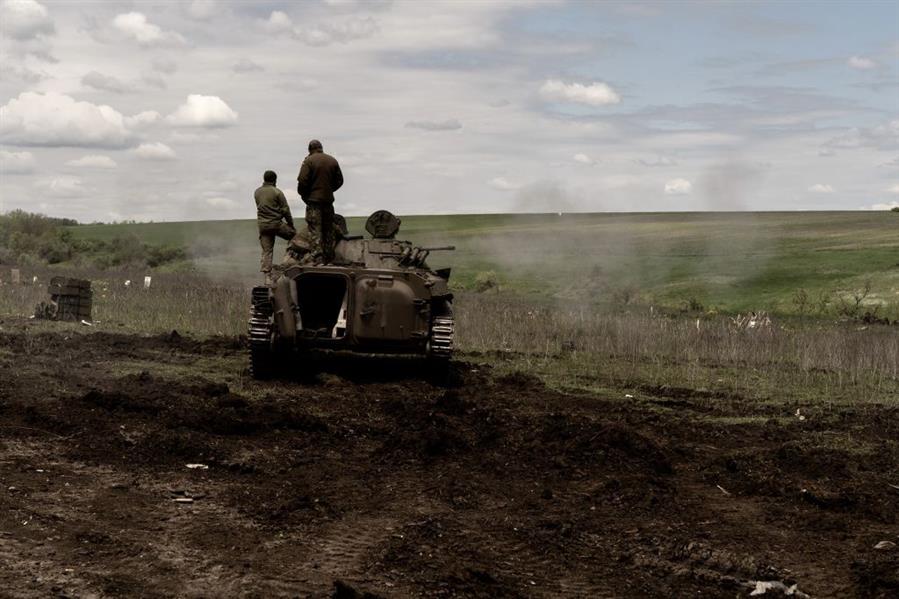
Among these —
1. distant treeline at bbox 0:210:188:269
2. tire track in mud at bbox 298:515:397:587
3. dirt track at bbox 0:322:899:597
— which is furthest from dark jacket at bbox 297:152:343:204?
distant treeline at bbox 0:210:188:269

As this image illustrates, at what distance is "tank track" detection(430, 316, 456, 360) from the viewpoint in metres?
15.0

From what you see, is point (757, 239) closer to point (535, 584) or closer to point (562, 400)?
point (562, 400)

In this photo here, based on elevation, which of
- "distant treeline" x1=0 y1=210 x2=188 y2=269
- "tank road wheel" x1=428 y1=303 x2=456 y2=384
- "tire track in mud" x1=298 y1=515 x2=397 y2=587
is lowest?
"tire track in mud" x1=298 y1=515 x2=397 y2=587

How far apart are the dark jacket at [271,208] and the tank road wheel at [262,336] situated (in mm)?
3344

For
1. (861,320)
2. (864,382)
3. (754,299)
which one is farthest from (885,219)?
(864,382)

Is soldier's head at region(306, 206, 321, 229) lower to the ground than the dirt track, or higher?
higher

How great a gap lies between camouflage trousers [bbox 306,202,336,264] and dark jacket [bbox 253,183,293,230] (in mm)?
1867

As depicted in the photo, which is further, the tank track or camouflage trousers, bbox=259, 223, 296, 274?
camouflage trousers, bbox=259, 223, 296, 274

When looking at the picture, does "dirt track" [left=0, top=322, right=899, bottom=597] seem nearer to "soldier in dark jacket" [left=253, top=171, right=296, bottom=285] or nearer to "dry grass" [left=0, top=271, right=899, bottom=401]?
"dry grass" [left=0, top=271, right=899, bottom=401]

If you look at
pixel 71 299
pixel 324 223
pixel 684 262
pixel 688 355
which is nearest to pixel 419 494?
pixel 324 223

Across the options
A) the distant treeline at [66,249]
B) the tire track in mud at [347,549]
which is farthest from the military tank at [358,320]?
the distant treeline at [66,249]

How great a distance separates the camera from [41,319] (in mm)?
21828

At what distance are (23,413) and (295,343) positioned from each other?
4437 millimetres

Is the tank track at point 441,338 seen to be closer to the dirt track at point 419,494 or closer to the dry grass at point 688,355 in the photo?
the dirt track at point 419,494
